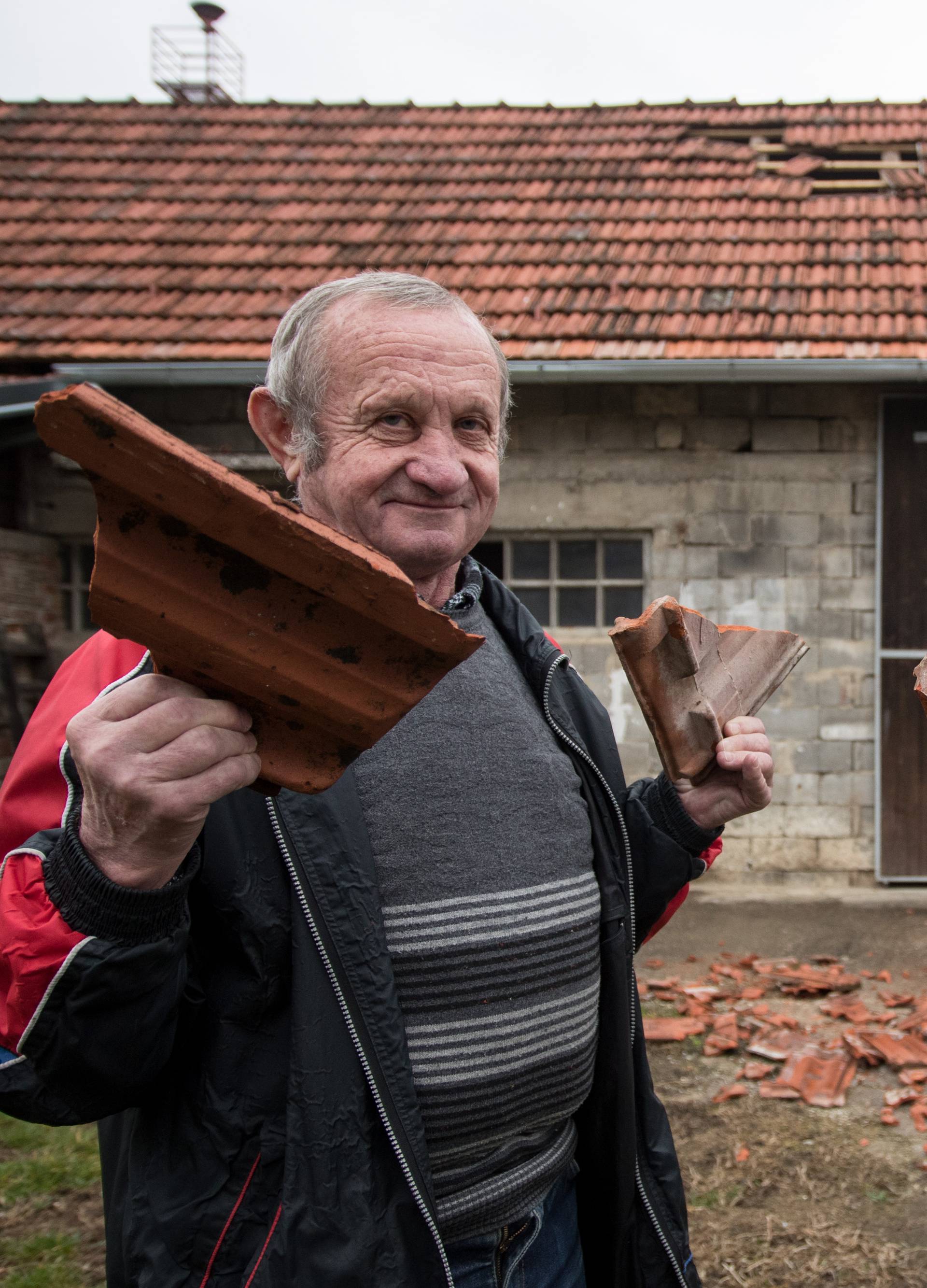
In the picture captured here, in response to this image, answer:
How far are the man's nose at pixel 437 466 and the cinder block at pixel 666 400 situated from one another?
5.37 m

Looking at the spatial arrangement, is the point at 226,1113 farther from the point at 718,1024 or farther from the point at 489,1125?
the point at 718,1024

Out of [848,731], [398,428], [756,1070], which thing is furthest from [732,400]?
[398,428]

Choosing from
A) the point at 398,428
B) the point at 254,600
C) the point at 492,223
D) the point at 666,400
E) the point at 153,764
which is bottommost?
the point at 153,764

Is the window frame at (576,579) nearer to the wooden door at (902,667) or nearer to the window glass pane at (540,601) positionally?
the window glass pane at (540,601)

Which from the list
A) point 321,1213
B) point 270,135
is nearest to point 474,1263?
point 321,1213

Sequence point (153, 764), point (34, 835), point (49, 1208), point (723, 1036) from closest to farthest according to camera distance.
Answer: point (153, 764) < point (34, 835) < point (49, 1208) < point (723, 1036)

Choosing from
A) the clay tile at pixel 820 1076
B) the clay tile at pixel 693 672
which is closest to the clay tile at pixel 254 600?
the clay tile at pixel 693 672

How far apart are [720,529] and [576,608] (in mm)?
1061

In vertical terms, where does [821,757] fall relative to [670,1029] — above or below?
above

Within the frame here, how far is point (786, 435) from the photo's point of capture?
21.6ft

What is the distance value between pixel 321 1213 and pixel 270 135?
922cm

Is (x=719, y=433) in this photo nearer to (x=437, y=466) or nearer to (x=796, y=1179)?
(x=796, y=1179)

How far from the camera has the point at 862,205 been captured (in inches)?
295

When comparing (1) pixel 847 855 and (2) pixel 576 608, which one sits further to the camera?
(2) pixel 576 608
